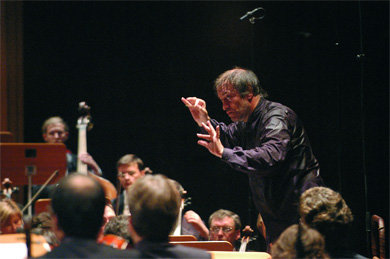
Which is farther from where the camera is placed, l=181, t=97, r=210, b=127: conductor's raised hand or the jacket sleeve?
l=181, t=97, r=210, b=127: conductor's raised hand

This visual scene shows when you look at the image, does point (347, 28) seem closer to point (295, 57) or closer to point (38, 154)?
point (295, 57)

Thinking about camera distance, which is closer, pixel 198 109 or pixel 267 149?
pixel 267 149

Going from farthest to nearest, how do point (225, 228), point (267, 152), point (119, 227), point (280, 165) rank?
1. point (225, 228)
2. point (280, 165)
3. point (267, 152)
4. point (119, 227)

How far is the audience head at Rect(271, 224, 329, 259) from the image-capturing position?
1.78m

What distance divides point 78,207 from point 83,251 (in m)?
0.15

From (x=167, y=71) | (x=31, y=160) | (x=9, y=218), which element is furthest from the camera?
(x=167, y=71)

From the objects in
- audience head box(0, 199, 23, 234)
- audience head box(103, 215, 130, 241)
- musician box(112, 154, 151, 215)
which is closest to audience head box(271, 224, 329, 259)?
audience head box(103, 215, 130, 241)

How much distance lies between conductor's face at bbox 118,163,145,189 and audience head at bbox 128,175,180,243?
314cm

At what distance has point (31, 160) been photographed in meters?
4.02

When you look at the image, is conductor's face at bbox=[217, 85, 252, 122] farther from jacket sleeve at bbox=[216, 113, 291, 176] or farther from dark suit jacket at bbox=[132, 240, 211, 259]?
dark suit jacket at bbox=[132, 240, 211, 259]

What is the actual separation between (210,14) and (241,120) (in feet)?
8.99

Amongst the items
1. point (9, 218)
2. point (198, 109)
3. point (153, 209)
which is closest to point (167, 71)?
point (198, 109)

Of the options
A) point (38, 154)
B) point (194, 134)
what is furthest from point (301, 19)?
point (38, 154)

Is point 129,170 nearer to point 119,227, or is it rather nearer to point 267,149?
point 267,149
